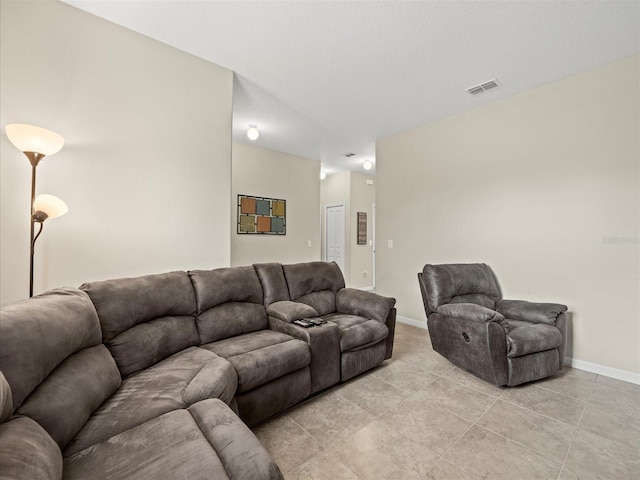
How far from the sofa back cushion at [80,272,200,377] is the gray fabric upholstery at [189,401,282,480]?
25.5 inches

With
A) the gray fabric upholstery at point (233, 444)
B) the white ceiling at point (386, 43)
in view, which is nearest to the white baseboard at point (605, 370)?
the white ceiling at point (386, 43)

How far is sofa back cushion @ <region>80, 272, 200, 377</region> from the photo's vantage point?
63.3 inches

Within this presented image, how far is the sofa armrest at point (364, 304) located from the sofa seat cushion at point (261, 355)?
897 millimetres

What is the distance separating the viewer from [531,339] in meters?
2.26

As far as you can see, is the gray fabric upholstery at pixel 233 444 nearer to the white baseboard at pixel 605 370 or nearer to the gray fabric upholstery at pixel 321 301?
the gray fabric upholstery at pixel 321 301

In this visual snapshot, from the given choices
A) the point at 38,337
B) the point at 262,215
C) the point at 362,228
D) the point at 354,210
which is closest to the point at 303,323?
the point at 38,337

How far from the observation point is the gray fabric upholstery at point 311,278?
9.15ft

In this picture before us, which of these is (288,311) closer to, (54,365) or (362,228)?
(54,365)

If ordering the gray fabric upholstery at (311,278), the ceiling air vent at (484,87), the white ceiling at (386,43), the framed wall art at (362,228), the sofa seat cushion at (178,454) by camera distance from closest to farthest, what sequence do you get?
the sofa seat cushion at (178,454)
the white ceiling at (386,43)
the gray fabric upholstery at (311,278)
the ceiling air vent at (484,87)
the framed wall art at (362,228)

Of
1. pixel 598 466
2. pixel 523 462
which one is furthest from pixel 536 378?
pixel 523 462

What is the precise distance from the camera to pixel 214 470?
90 centimetres

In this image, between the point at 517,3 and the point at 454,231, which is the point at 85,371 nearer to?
the point at 517,3

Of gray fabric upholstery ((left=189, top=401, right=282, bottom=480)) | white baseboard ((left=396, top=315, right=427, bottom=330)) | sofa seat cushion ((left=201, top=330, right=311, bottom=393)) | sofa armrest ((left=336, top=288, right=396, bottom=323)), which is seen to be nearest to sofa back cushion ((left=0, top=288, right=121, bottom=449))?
gray fabric upholstery ((left=189, top=401, right=282, bottom=480))

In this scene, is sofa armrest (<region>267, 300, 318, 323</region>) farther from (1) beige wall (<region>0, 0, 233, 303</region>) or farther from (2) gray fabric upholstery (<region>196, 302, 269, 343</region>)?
(1) beige wall (<region>0, 0, 233, 303</region>)
